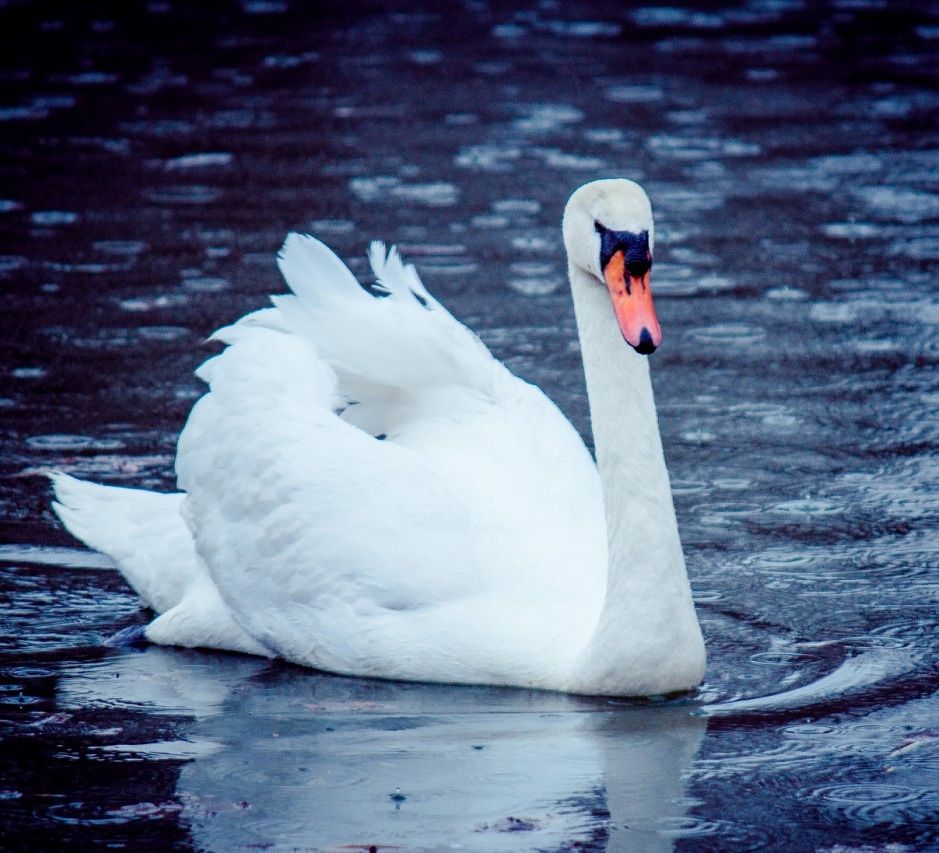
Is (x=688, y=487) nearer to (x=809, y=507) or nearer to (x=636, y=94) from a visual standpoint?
(x=809, y=507)

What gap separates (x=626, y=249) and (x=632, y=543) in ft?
2.93

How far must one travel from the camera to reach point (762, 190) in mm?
13562

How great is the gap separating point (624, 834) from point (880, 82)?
43.6 ft

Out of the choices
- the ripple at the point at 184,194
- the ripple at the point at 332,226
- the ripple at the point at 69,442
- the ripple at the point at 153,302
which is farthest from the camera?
the ripple at the point at 184,194

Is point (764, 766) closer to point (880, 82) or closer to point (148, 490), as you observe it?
point (148, 490)

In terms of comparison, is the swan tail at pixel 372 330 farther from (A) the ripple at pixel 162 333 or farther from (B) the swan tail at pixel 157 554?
(A) the ripple at pixel 162 333

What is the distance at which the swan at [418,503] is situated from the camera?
6129 mm

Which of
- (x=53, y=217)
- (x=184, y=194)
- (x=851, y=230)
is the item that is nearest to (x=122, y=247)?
(x=53, y=217)

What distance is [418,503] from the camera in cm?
650

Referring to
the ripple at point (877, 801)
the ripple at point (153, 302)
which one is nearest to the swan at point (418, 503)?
the ripple at point (877, 801)

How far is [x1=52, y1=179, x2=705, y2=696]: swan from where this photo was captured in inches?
241

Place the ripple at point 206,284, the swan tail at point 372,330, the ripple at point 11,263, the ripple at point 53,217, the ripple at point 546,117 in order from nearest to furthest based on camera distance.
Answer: the swan tail at point 372,330 → the ripple at point 206,284 → the ripple at point 11,263 → the ripple at point 53,217 → the ripple at point 546,117

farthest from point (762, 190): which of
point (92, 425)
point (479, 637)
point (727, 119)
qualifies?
point (479, 637)

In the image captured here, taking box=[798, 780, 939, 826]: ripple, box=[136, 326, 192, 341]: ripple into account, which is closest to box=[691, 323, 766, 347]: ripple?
box=[136, 326, 192, 341]: ripple
